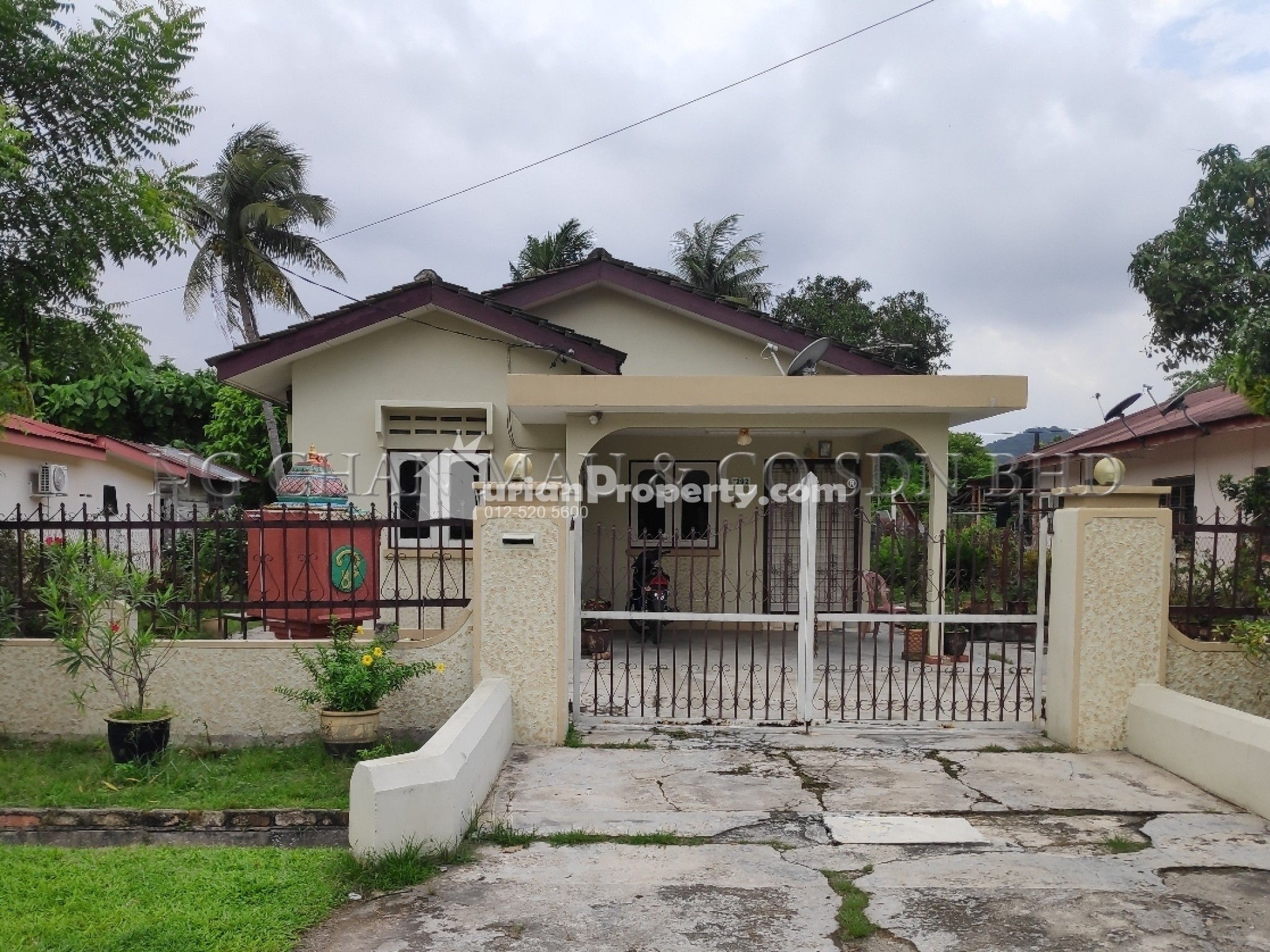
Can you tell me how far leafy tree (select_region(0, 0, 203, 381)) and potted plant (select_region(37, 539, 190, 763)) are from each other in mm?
1330

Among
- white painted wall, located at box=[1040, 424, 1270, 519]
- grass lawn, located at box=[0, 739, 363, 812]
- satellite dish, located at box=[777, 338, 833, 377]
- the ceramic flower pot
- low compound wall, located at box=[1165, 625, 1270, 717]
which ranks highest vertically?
satellite dish, located at box=[777, 338, 833, 377]

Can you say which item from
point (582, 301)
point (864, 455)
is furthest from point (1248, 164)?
point (582, 301)

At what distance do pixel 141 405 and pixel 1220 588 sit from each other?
21746 millimetres

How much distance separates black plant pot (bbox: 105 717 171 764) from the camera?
224 inches

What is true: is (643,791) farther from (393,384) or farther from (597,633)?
(393,384)

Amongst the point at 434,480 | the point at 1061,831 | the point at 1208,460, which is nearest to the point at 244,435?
the point at 434,480

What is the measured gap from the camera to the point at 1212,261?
13086 millimetres

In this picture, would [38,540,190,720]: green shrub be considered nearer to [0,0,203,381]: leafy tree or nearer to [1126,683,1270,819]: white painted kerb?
[0,0,203,381]: leafy tree

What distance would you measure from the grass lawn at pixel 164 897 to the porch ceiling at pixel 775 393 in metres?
5.70

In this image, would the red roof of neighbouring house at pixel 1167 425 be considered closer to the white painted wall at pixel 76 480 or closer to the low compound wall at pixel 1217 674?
the low compound wall at pixel 1217 674

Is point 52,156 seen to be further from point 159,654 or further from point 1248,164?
point 1248,164

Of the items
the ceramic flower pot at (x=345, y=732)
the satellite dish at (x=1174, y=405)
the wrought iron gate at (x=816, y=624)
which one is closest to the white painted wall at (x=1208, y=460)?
the satellite dish at (x=1174, y=405)

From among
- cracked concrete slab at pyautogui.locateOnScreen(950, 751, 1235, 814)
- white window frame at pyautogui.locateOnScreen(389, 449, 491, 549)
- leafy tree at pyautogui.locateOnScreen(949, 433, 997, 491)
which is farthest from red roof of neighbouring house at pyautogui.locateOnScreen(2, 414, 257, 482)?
leafy tree at pyautogui.locateOnScreen(949, 433, 997, 491)

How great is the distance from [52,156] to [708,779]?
18.3 ft
